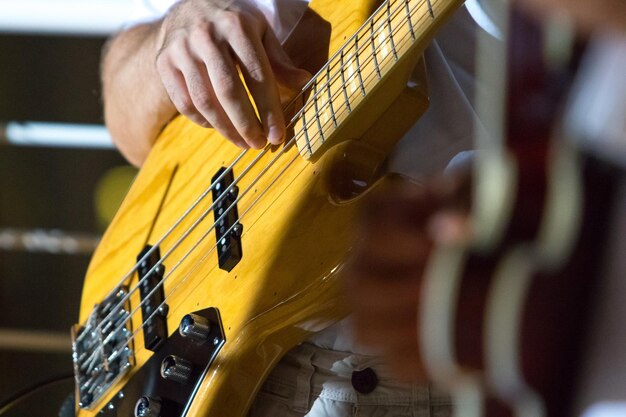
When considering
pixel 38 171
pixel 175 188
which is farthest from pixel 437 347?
pixel 38 171

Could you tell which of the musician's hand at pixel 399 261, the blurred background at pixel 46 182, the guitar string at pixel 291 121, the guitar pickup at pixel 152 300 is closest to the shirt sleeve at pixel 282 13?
the guitar string at pixel 291 121

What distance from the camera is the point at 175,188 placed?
2.89 ft

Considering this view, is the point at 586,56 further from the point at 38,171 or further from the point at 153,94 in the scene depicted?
the point at 38,171

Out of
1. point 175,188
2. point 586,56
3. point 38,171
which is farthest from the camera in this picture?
point 38,171

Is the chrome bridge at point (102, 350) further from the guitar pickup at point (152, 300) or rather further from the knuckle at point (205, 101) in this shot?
the knuckle at point (205, 101)

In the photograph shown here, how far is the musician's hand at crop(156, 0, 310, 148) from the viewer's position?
734mm

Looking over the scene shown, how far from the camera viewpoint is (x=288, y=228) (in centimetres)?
71

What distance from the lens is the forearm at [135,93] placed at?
0.94 metres

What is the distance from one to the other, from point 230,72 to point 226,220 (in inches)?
5.1

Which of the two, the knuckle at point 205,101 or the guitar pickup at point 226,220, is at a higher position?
the knuckle at point 205,101

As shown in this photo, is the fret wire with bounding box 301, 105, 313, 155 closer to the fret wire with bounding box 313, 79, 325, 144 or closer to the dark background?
the fret wire with bounding box 313, 79, 325, 144

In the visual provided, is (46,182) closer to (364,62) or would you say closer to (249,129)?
(249,129)

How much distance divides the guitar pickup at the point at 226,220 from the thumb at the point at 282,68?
98mm

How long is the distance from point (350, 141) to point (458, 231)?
1.43ft
